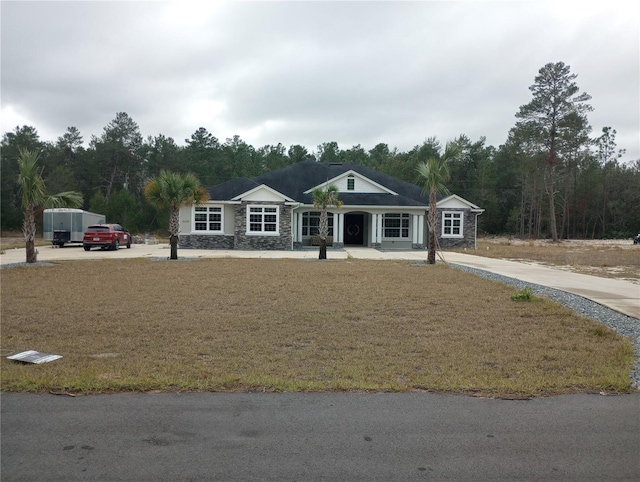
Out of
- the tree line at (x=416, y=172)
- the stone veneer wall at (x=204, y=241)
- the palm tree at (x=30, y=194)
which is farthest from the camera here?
the tree line at (x=416, y=172)

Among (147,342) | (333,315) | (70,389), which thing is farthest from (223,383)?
(333,315)

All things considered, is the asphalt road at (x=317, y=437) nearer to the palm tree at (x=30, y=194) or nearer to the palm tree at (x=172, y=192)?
the palm tree at (x=30, y=194)

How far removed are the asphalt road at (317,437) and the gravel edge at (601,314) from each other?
1.71 meters

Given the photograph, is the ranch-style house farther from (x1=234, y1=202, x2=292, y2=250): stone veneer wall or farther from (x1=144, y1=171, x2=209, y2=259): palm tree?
(x1=144, y1=171, x2=209, y2=259): palm tree

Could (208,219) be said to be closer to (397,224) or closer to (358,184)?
(358,184)

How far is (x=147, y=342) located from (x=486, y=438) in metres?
4.67

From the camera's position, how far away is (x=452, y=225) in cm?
3200

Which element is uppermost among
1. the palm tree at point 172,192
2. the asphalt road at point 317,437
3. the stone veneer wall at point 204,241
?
the palm tree at point 172,192

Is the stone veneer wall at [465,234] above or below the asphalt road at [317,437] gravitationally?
above

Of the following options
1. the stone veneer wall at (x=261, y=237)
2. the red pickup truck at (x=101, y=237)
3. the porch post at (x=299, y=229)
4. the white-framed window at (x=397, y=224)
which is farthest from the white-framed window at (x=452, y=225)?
the red pickup truck at (x=101, y=237)

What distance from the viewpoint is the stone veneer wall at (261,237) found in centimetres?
2862

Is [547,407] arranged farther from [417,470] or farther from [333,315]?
[333,315]

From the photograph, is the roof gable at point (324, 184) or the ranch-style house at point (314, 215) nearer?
the ranch-style house at point (314, 215)

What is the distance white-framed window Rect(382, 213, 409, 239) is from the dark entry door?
3.23m
